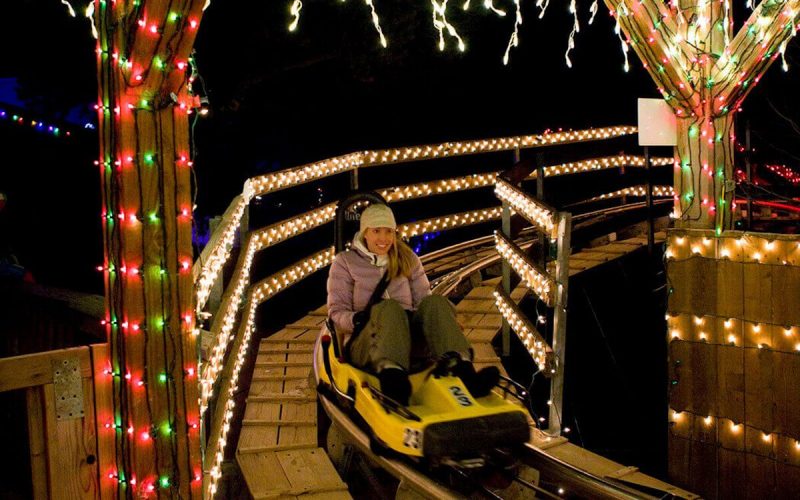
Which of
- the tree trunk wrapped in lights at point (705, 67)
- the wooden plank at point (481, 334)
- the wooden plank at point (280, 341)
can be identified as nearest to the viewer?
the tree trunk wrapped in lights at point (705, 67)

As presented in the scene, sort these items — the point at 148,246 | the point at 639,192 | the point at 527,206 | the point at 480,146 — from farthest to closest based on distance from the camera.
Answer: the point at 639,192
the point at 480,146
the point at 527,206
the point at 148,246

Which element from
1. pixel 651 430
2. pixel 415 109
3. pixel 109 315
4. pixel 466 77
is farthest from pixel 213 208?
pixel 109 315

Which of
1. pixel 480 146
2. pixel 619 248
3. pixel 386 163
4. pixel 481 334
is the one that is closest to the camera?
pixel 481 334

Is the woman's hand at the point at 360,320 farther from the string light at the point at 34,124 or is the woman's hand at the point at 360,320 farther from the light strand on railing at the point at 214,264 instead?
the string light at the point at 34,124

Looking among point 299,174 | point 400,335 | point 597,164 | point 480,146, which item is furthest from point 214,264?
point 597,164

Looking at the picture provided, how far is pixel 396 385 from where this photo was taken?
359 cm

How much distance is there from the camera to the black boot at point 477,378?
3.66 metres

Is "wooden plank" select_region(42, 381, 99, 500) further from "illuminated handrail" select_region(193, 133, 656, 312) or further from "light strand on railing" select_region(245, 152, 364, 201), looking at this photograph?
"light strand on railing" select_region(245, 152, 364, 201)

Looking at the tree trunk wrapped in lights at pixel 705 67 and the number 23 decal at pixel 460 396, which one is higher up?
the tree trunk wrapped in lights at pixel 705 67

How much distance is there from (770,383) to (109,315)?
3.78 meters

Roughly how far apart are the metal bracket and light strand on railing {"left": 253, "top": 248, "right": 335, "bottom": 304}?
3.49m

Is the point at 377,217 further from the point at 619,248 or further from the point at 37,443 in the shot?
the point at 619,248

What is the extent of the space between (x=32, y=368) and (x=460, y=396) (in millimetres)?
1865

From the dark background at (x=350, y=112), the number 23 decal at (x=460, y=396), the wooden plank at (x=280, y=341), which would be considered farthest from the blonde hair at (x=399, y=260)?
the dark background at (x=350, y=112)
